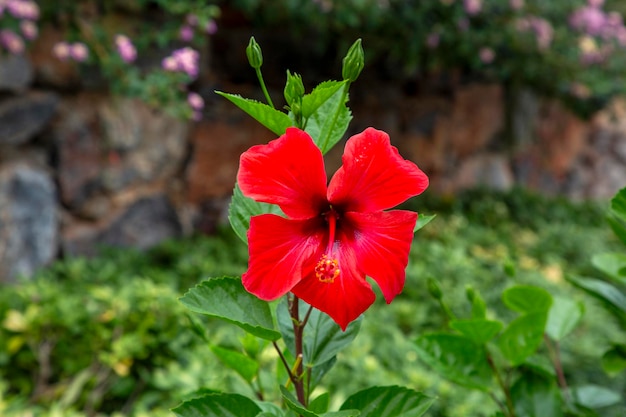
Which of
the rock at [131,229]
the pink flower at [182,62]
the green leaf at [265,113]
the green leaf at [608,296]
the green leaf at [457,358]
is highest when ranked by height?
the green leaf at [265,113]

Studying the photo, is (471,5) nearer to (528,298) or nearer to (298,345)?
(528,298)

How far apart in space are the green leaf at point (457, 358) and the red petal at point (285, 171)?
28cm

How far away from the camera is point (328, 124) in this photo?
46cm

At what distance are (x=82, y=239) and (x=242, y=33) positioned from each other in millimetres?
1275

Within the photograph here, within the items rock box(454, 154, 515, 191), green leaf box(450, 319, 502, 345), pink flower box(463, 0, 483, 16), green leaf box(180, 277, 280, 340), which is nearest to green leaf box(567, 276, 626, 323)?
green leaf box(450, 319, 502, 345)

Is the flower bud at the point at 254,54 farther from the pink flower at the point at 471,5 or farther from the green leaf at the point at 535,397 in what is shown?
the pink flower at the point at 471,5

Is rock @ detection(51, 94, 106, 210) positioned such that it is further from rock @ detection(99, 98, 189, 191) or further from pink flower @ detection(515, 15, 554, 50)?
pink flower @ detection(515, 15, 554, 50)

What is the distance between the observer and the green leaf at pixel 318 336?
0.47m

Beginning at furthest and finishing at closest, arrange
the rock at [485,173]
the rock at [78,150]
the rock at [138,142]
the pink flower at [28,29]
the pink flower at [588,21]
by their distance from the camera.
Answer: the rock at [485,173]
the pink flower at [588,21]
the rock at [138,142]
the rock at [78,150]
the pink flower at [28,29]

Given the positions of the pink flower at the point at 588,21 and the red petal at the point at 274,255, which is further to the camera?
the pink flower at the point at 588,21

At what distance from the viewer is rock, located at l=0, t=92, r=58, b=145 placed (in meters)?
2.21

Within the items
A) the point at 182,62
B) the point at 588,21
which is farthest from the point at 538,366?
the point at 588,21

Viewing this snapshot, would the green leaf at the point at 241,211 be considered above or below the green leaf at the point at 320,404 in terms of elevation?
above

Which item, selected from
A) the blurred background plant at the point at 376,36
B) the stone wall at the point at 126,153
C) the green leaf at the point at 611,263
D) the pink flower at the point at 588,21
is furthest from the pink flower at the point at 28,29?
Answer: the pink flower at the point at 588,21
